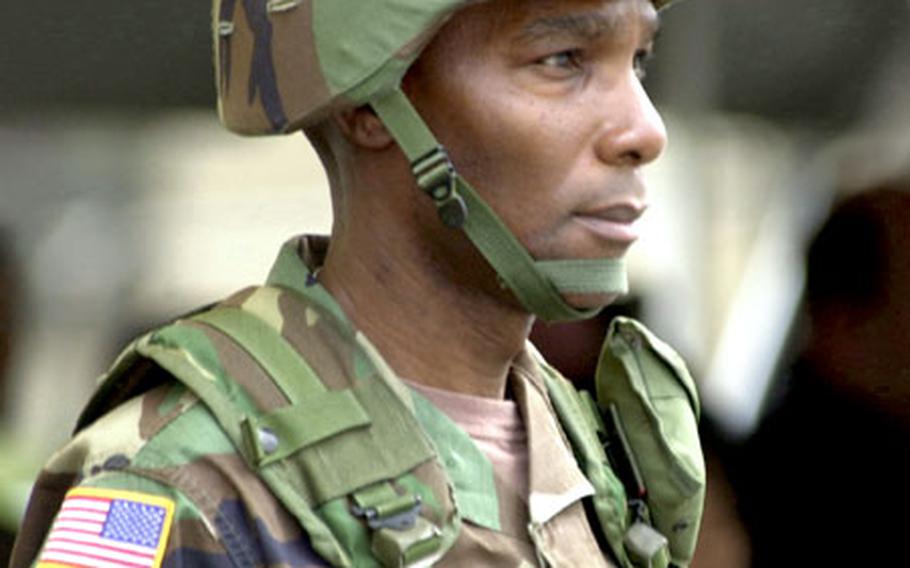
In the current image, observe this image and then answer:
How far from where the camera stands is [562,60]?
123 inches

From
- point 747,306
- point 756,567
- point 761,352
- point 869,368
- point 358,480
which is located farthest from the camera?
point 747,306

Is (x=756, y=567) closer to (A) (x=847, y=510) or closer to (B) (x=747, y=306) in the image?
(A) (x=847, y=510)

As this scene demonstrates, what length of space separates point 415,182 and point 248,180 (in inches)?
137

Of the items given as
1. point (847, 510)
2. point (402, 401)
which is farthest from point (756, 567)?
point (402, 401)

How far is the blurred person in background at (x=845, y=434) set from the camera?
5195 mm

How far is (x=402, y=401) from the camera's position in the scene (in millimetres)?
3111

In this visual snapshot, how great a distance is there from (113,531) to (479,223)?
0.55 metres

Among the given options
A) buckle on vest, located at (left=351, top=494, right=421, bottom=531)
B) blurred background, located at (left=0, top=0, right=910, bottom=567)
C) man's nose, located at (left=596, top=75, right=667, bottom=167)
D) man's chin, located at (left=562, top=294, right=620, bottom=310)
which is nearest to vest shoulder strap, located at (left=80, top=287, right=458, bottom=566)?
buckle on vest, located at (left=351, top=494, right=421, bottom=531)

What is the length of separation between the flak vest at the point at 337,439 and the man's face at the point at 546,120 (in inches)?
9.5

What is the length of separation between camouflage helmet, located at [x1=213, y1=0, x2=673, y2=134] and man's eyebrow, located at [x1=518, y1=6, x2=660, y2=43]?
3.8 inches

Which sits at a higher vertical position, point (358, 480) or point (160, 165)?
point (358, 480)

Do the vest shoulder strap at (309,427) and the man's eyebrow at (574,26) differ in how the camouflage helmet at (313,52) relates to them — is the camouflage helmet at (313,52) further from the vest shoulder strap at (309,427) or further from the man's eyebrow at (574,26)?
the vest shoulder strap at (309,427)

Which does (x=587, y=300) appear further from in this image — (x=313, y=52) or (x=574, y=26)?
(x=313, y=52)

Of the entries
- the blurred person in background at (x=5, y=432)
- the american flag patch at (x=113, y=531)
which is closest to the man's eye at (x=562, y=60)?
the american flag patch at (x=113, y=531)
